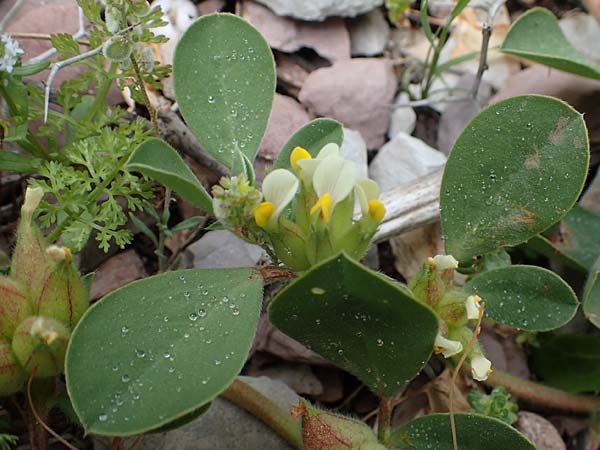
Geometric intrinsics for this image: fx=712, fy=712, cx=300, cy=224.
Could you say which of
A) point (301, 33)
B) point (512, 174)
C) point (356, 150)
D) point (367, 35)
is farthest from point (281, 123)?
point (512, 174)

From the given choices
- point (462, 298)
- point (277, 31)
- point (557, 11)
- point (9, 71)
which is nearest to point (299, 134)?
point (462, 298)

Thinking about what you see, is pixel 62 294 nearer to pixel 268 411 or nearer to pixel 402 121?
pixel 268 411

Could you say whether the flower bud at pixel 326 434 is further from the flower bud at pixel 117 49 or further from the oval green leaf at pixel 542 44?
the oval green leaf at pixel 542 44

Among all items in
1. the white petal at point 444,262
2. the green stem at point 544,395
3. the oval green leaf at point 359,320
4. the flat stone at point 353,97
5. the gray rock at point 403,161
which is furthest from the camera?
the flat stone at point 353,97

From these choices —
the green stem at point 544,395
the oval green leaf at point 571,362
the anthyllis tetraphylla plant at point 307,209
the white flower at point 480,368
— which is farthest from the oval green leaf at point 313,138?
the oval green leaf at point 571,362

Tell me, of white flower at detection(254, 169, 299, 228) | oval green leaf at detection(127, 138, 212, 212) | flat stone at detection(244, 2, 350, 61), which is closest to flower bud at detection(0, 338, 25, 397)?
oval green leaf at detection(127, 138, 212, 212)

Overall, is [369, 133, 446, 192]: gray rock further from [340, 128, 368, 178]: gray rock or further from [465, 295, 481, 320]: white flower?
[465, 295, 481, 320]: white flower

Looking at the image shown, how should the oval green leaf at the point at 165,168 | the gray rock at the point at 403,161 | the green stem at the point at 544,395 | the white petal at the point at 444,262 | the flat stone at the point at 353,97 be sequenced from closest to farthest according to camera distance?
the oval green leaf at the point at 165,168, the white petal at the point at 444,262, the green stem at the point at 544,395, the gray rock at the point at 403,161, the flat stone at the point at 353,97

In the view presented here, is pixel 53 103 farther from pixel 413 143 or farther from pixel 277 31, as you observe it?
pixel 413 143
